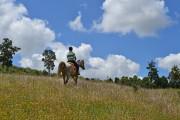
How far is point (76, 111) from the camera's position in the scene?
2058 centimetres

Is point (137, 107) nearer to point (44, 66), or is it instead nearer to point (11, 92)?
point (11, 92)

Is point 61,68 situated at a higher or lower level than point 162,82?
lower

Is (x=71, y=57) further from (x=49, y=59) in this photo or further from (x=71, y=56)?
(x=49, y=59)

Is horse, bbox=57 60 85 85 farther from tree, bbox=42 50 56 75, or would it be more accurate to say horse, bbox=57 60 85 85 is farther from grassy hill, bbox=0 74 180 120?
tree, bbox=42 50 56 75

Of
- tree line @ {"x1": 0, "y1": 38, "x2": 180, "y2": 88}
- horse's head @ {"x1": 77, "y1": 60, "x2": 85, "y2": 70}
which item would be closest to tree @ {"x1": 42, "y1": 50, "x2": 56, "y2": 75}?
tree line @ {"x1": 0, "y1": 38, "x2": 180, "y2": 88}

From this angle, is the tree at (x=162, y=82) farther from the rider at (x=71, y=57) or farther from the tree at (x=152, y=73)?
the rider at (x=71, y=57)

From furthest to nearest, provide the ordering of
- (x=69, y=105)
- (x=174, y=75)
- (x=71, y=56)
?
(x=174, y=75), (x=71, y=56), (x=69, y=105)

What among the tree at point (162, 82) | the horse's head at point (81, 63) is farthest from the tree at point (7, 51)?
the horse's head at point (81, 63)

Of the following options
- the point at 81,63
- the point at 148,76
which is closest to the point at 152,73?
the point at 148,76

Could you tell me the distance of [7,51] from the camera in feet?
293

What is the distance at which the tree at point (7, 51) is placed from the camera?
8769 centimetres

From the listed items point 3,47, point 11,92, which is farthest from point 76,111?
point 3,47

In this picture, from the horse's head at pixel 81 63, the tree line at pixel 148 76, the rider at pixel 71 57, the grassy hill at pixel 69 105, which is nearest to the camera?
the grassy hill at pixel 69 105

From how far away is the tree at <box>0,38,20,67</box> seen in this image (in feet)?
288
